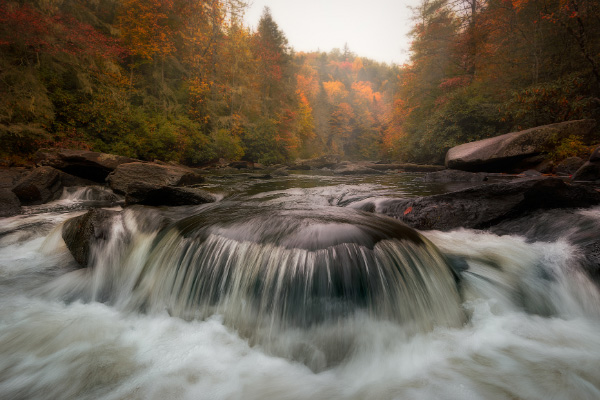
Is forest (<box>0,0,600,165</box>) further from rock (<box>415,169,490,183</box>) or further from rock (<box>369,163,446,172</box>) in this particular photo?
rock (<box>415,169,490,183</box>)

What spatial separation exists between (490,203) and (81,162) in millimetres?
10773

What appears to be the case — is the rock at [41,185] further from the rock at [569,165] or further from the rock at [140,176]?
the rock at [569,165]

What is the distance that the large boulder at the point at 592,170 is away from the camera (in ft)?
21.5

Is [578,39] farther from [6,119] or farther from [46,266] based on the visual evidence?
[6,119]

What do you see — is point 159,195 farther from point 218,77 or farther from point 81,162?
point 218,77

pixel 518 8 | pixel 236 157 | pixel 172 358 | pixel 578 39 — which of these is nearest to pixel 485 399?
pixel 172 358

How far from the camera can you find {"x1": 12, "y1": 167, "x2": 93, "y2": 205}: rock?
660 cm

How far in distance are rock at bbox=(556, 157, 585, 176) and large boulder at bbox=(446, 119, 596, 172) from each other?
2.89 ft

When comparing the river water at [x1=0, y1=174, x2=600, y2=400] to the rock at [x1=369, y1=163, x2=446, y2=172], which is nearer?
the river water at [x1=0, y1=174, x2=600, y2=400]

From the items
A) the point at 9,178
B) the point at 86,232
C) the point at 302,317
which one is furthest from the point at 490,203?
the point at 9,178

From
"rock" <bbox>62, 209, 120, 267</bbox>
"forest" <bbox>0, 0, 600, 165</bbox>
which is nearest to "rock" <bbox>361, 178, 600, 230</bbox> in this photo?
"rock" <bbox>62, 209, 120, 267</bbox>

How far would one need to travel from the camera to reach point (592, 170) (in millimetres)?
6676

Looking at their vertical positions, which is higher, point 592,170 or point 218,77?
point 218,77

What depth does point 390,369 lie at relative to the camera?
79.4 inches
